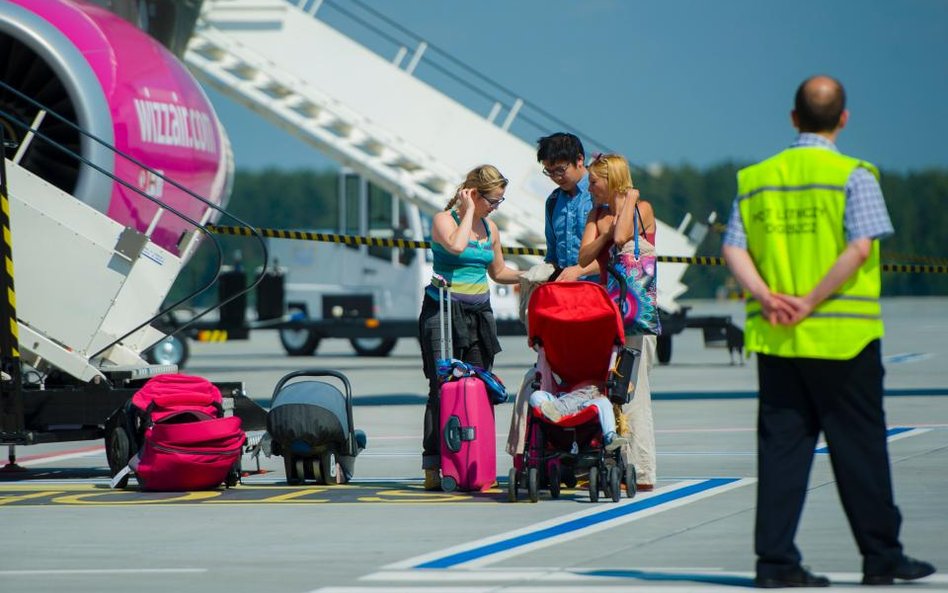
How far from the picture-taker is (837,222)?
657cm

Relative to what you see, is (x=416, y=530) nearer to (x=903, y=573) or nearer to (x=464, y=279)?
(x=464, y=279)

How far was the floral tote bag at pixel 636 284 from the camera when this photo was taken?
9609 mm

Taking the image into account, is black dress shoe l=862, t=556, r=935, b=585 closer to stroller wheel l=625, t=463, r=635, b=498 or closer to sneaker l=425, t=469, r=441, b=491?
stroller wheel l=625, t=463, r=635, b=498

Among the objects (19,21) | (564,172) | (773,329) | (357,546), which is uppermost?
(19,21)

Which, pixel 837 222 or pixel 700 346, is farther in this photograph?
pixel 700 346

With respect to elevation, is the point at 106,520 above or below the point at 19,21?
below

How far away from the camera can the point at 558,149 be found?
9.93 metres

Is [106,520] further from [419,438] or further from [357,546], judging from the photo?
[419,438]

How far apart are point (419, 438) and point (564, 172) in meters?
4.25

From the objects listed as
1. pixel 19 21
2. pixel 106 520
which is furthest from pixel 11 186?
pixel 106 520

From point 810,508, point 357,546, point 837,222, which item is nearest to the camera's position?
point 837,222

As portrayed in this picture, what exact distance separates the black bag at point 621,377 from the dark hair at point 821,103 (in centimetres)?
274

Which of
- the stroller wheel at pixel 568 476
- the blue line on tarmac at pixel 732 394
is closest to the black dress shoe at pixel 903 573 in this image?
the stroller wheel at pixel 568 476

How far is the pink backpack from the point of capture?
9.91 metres
